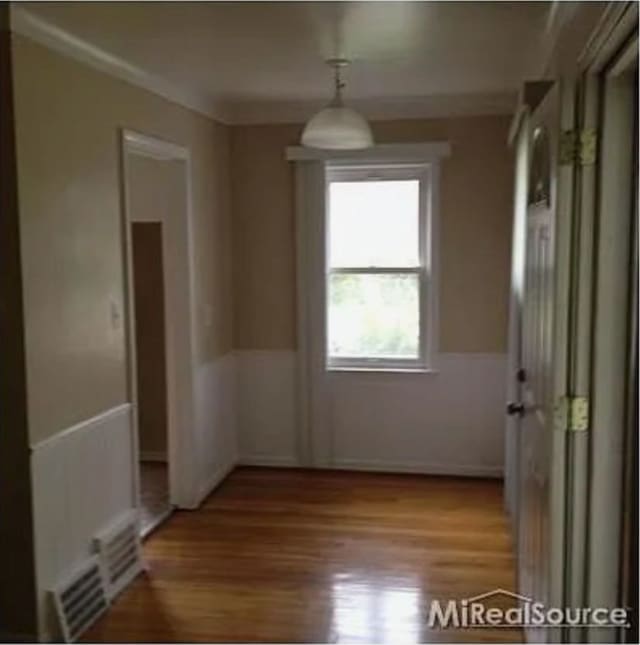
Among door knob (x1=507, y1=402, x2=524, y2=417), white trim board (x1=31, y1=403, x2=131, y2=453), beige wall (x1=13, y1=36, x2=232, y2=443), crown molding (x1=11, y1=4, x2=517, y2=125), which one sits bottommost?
white trim board (x1=31, y1=403, x2=131, y2=453)

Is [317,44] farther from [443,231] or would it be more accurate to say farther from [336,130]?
[443,231]

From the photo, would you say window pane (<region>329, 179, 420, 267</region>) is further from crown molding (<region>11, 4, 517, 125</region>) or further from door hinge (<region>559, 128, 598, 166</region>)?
door hinge (<region>559, 128, 598, 166</region>)

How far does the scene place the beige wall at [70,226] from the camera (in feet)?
9.63

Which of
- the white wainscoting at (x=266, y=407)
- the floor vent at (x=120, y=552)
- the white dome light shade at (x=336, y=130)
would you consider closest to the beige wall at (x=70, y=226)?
the floor vent at (x=120, y=552)

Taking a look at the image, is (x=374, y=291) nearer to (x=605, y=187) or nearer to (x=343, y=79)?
(x=343, y=79)

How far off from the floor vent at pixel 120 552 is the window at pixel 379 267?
204 centimetres

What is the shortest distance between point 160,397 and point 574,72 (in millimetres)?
4219

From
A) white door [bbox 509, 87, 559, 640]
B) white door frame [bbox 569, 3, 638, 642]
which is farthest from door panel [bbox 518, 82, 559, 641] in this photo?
white door frame [bbox 569, 3, 638, 642]

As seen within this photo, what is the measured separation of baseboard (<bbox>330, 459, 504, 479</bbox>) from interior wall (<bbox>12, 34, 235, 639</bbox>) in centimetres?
193

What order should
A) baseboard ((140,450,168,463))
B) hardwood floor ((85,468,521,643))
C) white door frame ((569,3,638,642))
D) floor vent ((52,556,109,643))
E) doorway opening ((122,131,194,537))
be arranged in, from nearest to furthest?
white door frame ((569,3,638,642)) < floor vent ((52,556,109,643)) < hardwood floor ((85,468,521,643)) < doorway opening ((122,131,194,537)) < baseboard ((140,450,168,463))

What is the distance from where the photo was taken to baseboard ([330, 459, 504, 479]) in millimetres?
5203

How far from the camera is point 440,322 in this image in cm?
516

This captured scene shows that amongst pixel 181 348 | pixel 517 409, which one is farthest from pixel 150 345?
pixel 517 409

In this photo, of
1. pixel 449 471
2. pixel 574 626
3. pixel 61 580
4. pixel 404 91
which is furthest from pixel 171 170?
pixel 574 626
